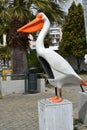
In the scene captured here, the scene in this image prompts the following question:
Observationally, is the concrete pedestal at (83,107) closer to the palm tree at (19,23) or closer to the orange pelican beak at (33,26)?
the orange pelican beak at (33,26)

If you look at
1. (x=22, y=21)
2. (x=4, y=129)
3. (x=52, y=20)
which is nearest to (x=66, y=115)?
(x=4, y=129)

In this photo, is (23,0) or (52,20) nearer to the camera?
(23,0)

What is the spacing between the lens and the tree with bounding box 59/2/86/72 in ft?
97.7

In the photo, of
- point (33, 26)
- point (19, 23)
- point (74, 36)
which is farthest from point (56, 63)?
point (74, 36)

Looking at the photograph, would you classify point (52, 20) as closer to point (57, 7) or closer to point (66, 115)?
point (57, 7)

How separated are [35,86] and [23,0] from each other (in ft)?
12.4

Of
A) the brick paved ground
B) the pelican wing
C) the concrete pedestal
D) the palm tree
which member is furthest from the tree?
the pelican wing

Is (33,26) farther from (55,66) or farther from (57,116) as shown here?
(57,116)

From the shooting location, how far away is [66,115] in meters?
6.84

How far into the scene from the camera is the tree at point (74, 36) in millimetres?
29781

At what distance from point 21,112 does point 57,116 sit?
3326 millimetres

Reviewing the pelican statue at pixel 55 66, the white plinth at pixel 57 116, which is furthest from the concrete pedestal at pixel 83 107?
the white plinth at pixel 57 116

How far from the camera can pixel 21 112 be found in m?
9.99

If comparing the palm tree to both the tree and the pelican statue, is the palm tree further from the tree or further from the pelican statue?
the tree
